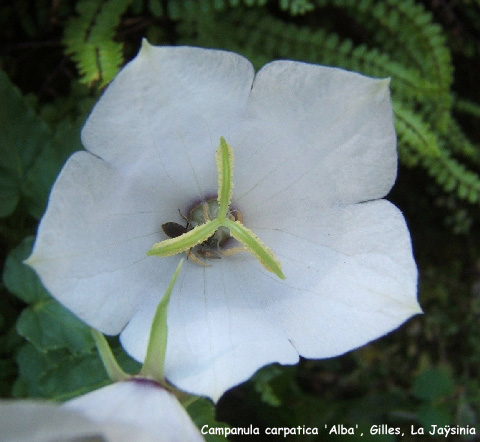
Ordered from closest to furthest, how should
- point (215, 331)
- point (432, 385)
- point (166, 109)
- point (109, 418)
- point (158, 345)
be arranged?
1. point (109, 418)
2. point (158, 345)
3. point (166, 109)
4. point (215, 331)
5. point (432, 385)

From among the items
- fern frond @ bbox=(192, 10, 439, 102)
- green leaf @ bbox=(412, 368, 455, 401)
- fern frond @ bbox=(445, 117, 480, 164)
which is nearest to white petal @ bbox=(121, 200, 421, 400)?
fern frond @ bbox=(192, 10, 439, 102)

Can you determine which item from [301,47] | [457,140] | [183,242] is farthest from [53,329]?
[457,140]

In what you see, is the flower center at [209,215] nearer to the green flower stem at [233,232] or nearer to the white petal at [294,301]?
the white petal at [294,301]

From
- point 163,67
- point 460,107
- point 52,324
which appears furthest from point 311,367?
point 163,67

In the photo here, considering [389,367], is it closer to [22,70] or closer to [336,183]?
[336,183]

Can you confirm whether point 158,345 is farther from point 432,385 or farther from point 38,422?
point 432,385

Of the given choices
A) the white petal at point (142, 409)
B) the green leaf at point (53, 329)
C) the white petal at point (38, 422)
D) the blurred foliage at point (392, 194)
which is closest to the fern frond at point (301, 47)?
the blurred foliage at point (392, 194)
